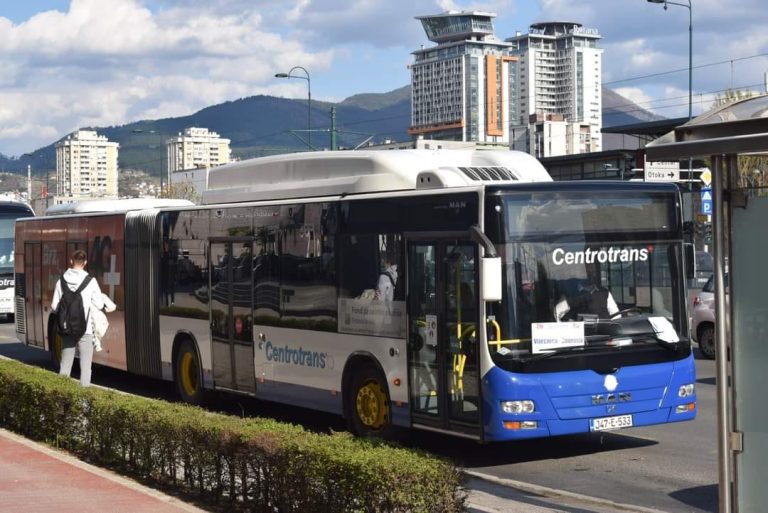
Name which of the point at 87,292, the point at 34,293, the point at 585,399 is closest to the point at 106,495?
the point at 585,399

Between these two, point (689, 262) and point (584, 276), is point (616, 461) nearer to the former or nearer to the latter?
point (584, 276)

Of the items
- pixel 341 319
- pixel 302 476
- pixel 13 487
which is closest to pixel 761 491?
pixel 302 476

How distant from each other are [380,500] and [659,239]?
219 inches

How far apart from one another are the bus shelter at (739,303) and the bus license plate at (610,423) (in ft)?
14.3

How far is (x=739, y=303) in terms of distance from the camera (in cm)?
700

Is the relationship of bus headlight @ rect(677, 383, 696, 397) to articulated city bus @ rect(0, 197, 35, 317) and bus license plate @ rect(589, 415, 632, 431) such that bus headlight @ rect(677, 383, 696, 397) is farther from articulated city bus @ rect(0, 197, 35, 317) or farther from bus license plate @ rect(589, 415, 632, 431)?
articulated city bus @ rect(0, 197, 35, 317)

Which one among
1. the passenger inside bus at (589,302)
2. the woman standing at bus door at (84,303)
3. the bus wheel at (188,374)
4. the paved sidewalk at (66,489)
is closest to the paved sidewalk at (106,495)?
the paved sidewalk at (66,489)

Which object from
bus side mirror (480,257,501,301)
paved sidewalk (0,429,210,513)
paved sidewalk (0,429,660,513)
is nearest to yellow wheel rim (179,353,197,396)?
paved sidewalk (0,429,210,513)

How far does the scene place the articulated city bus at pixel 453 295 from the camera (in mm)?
11250

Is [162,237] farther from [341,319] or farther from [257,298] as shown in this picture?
[341,319]

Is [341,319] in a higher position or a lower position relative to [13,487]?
higher

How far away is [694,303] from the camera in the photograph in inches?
892

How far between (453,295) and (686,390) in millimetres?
2543

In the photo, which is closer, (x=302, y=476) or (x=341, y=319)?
(x=302, y=476)
